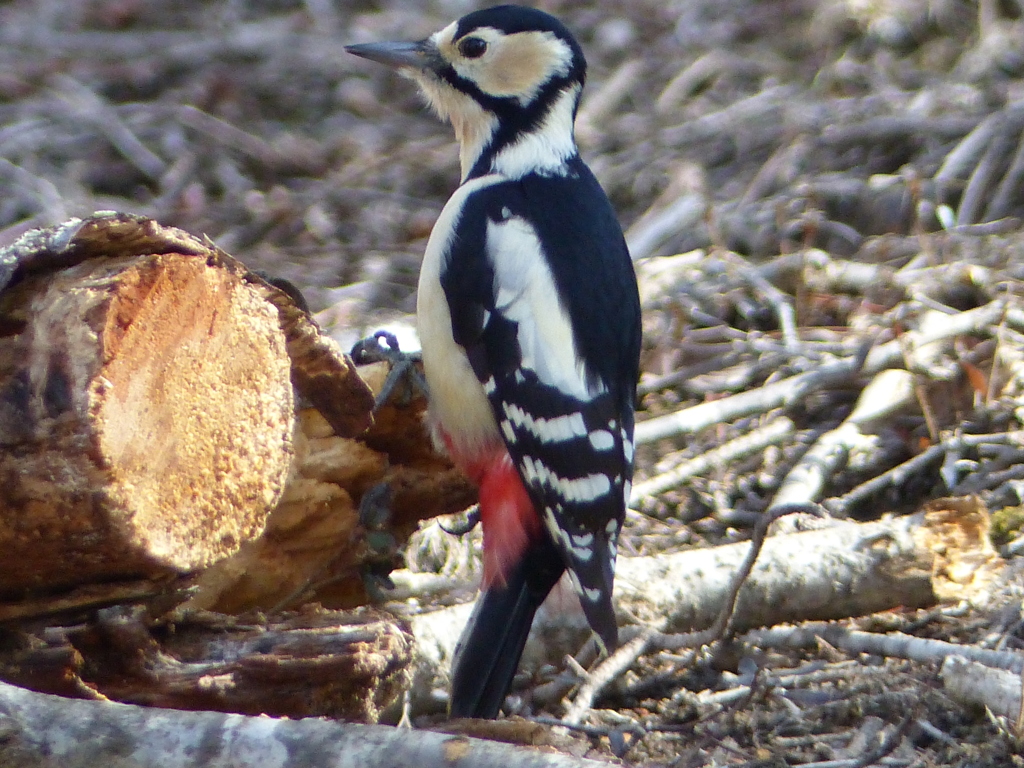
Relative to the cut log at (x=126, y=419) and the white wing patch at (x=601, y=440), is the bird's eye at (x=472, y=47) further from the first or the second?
the cut log at (x=126, y=419)

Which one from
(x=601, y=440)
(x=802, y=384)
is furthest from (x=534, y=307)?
(x=802, y=384)

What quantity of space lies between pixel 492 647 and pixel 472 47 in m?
1.67

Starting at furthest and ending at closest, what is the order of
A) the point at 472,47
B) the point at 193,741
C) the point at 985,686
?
1. the point at 472,47
2. the point at 985,686
3. the point at 193,741

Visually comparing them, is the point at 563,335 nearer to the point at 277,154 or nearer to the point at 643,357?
the point at 643,357

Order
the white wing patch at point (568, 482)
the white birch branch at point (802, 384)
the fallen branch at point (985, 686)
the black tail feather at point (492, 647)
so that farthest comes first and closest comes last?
the white birch branch at point (802, 384) < the white wing patch at point (568, 482) < the black tail feather at point (492, 647) < the fallen branch at point (985, 686)

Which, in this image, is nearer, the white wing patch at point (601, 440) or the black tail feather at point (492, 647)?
the black tail feather at point (492, 647)

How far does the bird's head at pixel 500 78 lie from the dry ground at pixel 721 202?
3.19ft

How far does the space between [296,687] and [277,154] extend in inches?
165

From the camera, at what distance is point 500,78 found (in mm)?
3557

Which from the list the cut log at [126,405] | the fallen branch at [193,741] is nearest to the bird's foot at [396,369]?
the cut log at [126,405]

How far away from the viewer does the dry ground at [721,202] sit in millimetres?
2924

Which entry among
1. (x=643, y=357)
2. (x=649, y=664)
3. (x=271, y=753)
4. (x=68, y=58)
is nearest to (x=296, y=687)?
(x=271, y=753)

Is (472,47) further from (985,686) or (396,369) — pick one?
(985,686)

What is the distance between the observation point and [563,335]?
301cm
